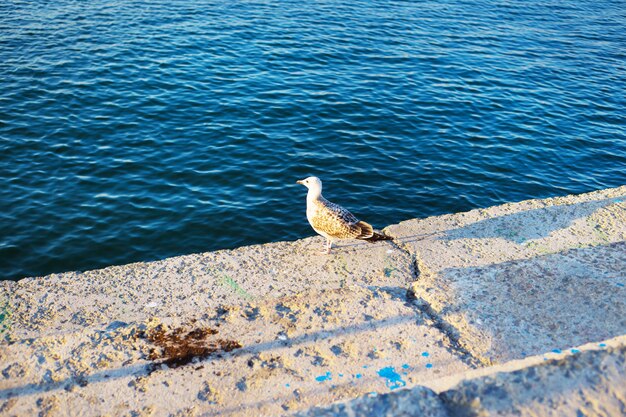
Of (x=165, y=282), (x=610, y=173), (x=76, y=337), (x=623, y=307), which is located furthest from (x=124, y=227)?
(x=610, y=173)

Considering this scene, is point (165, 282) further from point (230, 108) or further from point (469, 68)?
point (469, 68)

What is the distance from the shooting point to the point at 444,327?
5.40m

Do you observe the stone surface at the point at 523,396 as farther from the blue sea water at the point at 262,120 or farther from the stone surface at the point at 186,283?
the blue sea water at the point at 262,120

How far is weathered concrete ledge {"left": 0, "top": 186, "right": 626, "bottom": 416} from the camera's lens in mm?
4480

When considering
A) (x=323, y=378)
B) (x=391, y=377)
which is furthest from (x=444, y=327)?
(x=323, y=378)

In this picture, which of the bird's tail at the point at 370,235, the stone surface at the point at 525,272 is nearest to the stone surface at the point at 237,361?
the stone surface at the point at 525,272

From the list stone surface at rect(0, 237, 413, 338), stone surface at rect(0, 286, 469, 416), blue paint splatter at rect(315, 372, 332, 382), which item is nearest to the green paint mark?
stone surface at rect(0, 237, 413, 338)

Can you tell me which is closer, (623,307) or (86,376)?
(86,376)

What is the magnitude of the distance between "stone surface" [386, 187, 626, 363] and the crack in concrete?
0.8 inches

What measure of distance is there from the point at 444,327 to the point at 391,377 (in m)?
0.89

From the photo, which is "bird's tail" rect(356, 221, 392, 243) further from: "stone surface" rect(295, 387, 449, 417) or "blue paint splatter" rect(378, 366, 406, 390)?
"stone surface" rect(295, 387, 449, 417)

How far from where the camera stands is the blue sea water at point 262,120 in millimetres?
9984

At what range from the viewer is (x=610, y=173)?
12148 mm

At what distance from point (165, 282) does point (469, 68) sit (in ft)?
41.7
